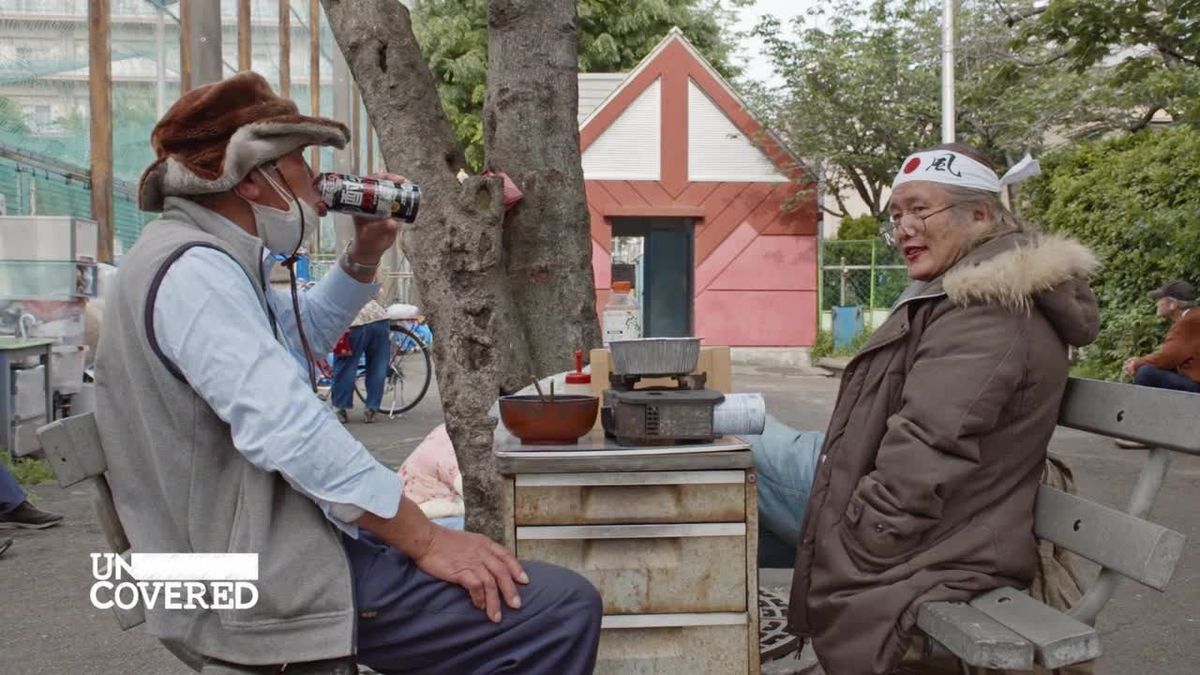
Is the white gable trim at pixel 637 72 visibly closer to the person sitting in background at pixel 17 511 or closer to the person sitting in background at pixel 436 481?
the person sitting in background at pixel 17 511

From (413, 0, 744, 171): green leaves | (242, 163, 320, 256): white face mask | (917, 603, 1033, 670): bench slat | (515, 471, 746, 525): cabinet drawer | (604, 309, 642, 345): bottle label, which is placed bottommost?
(917, 603, 1033, 670): bench slat

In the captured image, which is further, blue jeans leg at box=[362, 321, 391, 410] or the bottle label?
blue jeans leg at box=[362, 321, 391, 410]

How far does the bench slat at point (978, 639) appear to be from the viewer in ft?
8.00

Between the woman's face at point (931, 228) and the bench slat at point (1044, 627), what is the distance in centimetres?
98

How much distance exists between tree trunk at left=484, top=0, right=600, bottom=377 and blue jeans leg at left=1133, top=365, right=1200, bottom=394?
653 centimetres

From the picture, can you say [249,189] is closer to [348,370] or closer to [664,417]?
[664,417]

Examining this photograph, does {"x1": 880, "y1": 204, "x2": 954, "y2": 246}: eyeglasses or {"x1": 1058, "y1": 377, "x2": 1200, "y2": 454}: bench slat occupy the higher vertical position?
{"x1": 880, "y1": 204, "x2": 954, "y2": 246}: eyeglasses

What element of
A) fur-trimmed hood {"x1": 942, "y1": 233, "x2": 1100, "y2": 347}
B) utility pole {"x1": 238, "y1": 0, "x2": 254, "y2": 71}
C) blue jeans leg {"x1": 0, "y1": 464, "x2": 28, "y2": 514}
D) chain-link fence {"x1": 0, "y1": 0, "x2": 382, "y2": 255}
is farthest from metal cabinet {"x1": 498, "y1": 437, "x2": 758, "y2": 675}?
utility pole {"x1": 238, "y1": 0, "x2": 254, "y2": 71}

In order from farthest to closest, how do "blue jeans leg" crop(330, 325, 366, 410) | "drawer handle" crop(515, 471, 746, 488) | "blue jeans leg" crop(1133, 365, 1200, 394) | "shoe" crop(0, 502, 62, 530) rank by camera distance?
"blue jeans leg" crop(330, 325, 366, 410), "blue jeans leg" crop(1133, 365, 1200, 394), "shoe" crop(0, 502, 62, 530), "drawer handle" crop(515, 471, 746, 488)

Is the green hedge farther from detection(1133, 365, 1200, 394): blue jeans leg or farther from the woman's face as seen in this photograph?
the woman's face

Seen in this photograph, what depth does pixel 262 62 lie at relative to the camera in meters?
22.6

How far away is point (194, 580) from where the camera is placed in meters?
2.22

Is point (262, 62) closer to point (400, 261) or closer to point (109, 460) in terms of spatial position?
point (400, 261)

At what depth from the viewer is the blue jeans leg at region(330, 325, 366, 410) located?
1075cm
